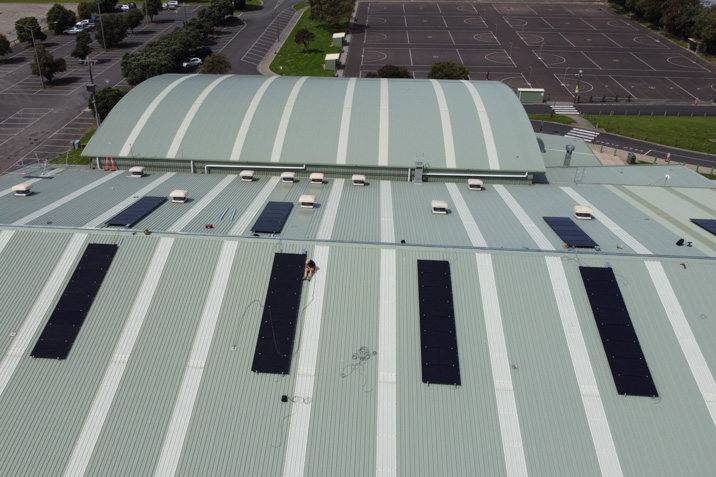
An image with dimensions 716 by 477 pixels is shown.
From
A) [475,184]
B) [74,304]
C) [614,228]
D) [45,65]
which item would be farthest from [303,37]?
[74,304]

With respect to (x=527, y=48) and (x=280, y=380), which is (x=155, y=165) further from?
(x=527, y=48)

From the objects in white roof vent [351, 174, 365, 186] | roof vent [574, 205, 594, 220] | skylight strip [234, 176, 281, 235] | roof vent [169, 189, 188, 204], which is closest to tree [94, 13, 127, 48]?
skylight strip [234, 176, 281, 235]

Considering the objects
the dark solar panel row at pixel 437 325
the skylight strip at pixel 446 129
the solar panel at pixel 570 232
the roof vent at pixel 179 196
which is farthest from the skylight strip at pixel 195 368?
the skylight strip at pixel 446 129

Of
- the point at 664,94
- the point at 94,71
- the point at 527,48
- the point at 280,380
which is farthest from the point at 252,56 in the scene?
the point at 280,380

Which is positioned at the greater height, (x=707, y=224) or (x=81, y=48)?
(x=81, y=48)

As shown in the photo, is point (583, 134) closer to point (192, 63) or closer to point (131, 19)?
point (192, 63)

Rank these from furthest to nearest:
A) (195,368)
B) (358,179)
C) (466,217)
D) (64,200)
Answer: (358,179) → (64,200) → (466,217) → (195,368)

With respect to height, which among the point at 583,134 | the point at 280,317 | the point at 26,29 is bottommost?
the point at 583,134

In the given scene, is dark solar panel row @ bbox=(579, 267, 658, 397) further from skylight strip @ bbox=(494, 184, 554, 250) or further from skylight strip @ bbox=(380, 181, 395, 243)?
skylight strip @ bbox=(380, 181, 395, 243)
